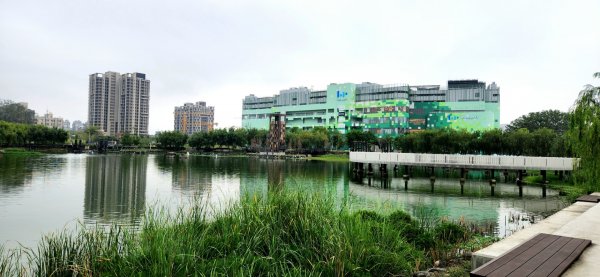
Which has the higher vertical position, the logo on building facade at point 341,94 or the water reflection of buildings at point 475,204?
the logo on building facade at point 341,94

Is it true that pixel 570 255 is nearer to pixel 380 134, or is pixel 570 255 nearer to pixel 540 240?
pixel 540 240

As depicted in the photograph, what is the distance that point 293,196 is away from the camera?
959cm

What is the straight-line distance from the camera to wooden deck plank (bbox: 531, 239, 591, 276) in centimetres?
535

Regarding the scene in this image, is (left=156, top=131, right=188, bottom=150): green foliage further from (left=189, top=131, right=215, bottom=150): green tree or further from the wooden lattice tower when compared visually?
the wooden lattice tower

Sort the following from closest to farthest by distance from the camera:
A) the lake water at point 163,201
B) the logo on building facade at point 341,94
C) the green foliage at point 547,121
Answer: the lake water at point 163,201, the green foliage at point 547,121, the logo on building facade at point 341,94

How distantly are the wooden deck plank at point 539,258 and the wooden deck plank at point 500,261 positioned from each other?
251mm

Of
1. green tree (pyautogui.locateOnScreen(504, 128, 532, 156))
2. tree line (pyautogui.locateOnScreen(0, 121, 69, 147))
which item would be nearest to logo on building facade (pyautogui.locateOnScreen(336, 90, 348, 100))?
green tree (pyautogui.locateOnScreen(504, 128, 532, 156))

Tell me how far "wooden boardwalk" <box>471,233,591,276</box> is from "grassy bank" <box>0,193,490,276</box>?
255 centimetres

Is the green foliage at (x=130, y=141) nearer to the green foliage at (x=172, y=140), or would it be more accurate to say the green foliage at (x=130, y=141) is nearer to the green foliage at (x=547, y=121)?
A: the green foliage at (x=172, y=140)

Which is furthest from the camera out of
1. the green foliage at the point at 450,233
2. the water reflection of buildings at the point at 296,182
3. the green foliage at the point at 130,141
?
the green foliage at the point at 130,141

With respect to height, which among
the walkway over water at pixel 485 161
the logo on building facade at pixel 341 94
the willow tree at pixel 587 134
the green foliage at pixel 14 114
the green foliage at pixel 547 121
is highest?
the logo on building facade at pixel 341 94

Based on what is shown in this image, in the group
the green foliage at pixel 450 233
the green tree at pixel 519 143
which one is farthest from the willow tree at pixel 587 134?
the green tree at pixel 519 143

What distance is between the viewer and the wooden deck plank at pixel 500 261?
5.21m

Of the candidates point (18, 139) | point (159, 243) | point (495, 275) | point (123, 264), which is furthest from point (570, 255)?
point (18, 139)
